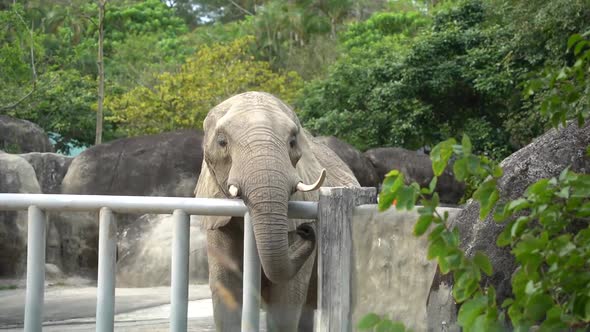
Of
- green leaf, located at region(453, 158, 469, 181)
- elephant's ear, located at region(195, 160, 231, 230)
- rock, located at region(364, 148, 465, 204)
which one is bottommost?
rock, located at region(364, 148, 465, 204)

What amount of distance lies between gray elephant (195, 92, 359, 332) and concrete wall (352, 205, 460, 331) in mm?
878

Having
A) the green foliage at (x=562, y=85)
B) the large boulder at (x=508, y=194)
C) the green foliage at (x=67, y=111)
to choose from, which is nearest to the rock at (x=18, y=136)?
the green foliage at (x=67, y=111)

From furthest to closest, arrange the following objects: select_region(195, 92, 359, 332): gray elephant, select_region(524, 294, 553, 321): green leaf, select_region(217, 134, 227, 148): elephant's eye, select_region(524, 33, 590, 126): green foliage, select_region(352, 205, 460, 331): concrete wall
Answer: select_region(217, 134, 227, 148): elephant's eye, select_region(195, 92, 359, 332): gray elephant, select_region(352, 205, 460, 331): concrete wall, select_region(524, 33, 590, 126): green foliage, select_region(524, 294, 553, 321): green leaf

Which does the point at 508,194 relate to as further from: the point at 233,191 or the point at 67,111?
the point at 67,111

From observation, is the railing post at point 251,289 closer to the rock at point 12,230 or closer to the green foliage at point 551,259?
the green foliage at point 551,259

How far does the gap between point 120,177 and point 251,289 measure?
31.7ft

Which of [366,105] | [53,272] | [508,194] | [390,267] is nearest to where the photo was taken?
[508,194]

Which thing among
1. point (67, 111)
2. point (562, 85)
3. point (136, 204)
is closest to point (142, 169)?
point (136, 204)

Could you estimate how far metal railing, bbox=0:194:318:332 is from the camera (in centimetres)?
352

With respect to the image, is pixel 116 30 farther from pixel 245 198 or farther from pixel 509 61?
pixel 245 198

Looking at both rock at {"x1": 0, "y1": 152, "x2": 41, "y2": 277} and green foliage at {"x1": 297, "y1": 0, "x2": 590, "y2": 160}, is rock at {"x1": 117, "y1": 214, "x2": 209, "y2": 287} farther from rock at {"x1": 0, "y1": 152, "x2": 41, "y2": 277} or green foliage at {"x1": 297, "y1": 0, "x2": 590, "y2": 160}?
green foliage at {"x1": 297, "y1": 0, "x2": 590, "y2": 160}

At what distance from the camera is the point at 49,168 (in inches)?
526

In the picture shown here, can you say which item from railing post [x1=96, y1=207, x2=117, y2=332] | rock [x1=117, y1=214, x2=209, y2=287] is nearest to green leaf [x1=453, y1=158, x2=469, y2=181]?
railing post [x1=96, y1=207, x2=117, y2=332]

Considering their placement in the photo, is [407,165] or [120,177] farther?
[407,165]
